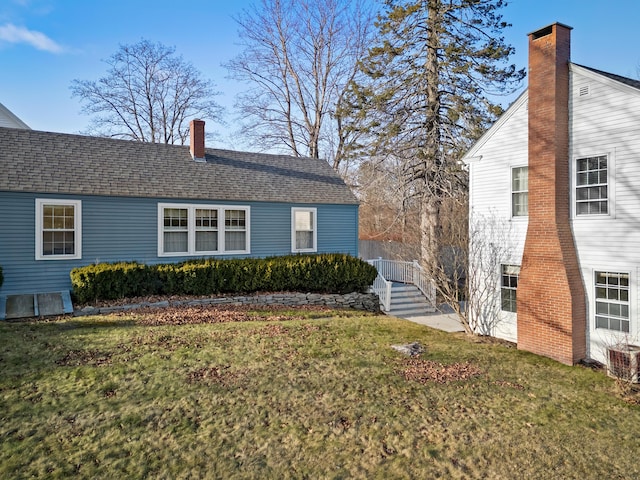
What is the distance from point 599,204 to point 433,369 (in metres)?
5.26

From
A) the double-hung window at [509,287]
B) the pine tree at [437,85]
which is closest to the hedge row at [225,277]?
the double-hung window at [509,287]

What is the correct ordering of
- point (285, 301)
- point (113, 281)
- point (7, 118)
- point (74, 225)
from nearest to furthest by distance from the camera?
point (113, 281) → point (74, 225) → point (285, 301) → point (7, 118)

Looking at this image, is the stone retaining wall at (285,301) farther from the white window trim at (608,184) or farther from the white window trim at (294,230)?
the white window trim at (608,184)

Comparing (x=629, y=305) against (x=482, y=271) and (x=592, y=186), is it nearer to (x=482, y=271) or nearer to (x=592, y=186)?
(x=592, y=186)

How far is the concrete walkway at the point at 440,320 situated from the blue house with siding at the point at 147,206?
160 inches

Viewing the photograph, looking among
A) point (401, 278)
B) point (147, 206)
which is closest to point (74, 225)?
point (147, 206)

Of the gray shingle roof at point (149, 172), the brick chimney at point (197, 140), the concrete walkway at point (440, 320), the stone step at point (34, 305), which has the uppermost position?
the brick chimney at point (197, 140)

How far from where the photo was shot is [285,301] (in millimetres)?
12766

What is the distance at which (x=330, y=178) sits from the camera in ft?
56.4

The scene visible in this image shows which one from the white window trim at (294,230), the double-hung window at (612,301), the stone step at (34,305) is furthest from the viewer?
the white window trim at (294,230)

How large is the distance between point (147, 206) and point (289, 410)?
9.76 metres

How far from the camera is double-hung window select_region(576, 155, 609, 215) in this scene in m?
8.56

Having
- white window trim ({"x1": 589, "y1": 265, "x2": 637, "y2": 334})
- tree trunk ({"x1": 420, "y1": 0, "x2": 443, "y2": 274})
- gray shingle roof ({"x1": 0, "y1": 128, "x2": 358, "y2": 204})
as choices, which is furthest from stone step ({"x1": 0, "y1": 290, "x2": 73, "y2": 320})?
tree trunk ({"x1": 420, "y1": 0, "x2": 443, "y2": 274})

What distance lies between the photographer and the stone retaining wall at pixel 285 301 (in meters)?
10.6
